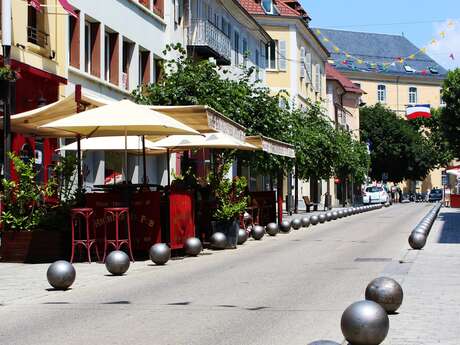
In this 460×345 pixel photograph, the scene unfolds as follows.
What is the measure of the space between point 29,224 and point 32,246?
0.39 metres

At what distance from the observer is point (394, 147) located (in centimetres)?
9550

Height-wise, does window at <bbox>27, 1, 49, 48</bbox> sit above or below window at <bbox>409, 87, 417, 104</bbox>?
below

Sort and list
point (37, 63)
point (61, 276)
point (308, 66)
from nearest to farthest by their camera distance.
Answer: point (61, 276) → point (37, 63) → point (308, 66)

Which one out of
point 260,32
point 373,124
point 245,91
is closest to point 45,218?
point 245,91

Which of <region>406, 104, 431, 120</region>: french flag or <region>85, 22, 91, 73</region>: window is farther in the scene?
<region>406, 104, 431, 120</region>: french flag

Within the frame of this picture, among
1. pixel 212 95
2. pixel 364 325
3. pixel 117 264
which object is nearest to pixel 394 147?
pixel 212 95

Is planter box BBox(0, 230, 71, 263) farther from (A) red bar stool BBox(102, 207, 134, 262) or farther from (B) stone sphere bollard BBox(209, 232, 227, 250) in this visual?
(B) stone sphere bollard BBox(209, 232, 227, 250)

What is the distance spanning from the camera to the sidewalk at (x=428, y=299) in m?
7.82

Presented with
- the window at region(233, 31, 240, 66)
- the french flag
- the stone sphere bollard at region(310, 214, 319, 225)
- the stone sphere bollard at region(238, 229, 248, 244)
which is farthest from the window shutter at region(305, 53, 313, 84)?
the stone sphere bollard at region(238, 229, 248, 244)

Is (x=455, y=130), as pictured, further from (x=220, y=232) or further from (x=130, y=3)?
(x=220, y=232)

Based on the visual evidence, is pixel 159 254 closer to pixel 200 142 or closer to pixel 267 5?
pixel 200 142

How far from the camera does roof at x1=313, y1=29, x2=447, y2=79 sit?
112812 millimetres

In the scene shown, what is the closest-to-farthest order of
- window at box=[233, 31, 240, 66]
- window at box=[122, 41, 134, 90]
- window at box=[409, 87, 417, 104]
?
window at box=[122, 41, 134, 90], window at box=[233, 31, 240, 66], window at box=[409, 87, 417, 104]

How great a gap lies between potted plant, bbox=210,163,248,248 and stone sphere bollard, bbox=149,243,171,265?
429cm
